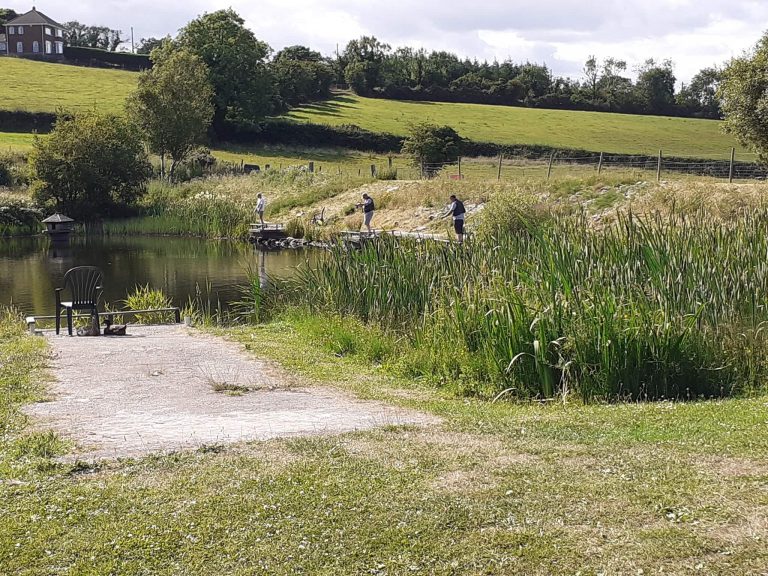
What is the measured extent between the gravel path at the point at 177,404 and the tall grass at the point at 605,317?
2.08 m

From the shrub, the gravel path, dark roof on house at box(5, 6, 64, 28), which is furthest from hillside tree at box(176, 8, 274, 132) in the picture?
the gravel path

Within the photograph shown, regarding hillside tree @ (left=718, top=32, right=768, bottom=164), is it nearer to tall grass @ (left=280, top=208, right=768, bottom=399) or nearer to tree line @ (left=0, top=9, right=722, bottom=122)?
tall grass @ (left=280, top=208, right=768, bottom=399)

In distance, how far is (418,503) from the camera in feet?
20.6

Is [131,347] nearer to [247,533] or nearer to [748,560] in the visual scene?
[247,533]

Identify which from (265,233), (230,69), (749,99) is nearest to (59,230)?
(265,233)

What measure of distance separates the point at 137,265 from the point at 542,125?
61902 mm

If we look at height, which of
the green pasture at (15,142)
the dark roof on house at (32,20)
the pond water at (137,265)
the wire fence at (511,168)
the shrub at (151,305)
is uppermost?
the dark roof on house at (32,20)

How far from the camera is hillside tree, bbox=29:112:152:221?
51562 mm

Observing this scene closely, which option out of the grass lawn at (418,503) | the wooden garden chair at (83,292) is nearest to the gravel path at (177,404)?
the grass lawn at (418,503)

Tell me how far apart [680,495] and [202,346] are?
417 inches

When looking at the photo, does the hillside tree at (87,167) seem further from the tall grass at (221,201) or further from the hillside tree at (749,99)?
the hillside tree at (749,99)

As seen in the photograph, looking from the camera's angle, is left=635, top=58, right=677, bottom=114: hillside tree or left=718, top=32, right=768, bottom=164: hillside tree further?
left=635, top=58, right=677, bottom=114: hillside tree

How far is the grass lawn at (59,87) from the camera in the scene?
80.2 m

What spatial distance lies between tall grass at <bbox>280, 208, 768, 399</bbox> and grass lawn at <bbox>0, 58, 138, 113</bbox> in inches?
2558
